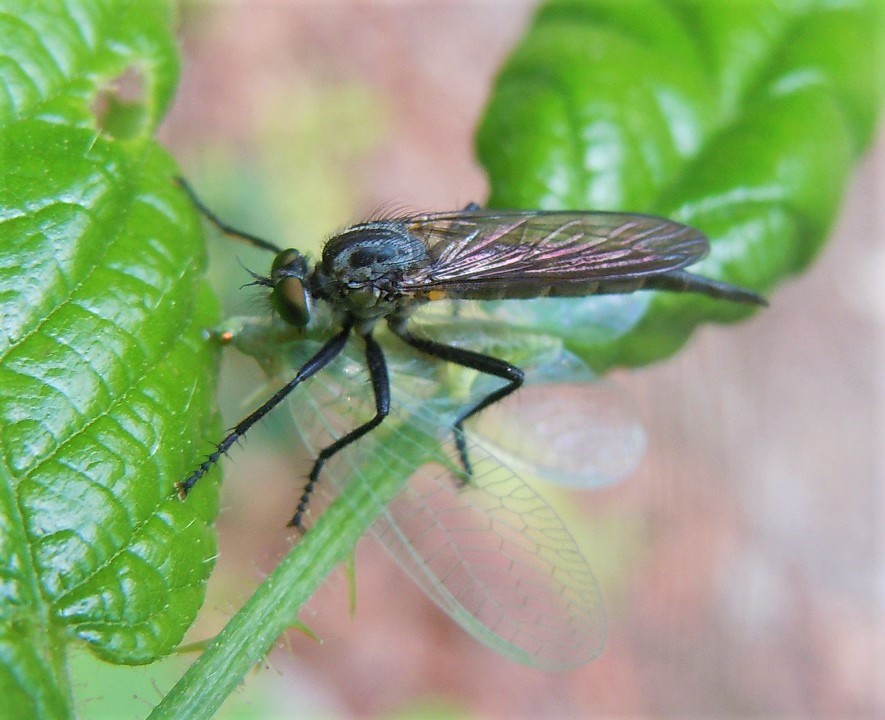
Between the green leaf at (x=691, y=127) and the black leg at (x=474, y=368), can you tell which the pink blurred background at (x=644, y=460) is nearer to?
the black leg at (x=474, y=368)

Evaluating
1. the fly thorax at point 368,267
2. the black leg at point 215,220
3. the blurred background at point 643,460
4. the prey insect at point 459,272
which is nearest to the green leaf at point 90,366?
the black leg at point 215,220

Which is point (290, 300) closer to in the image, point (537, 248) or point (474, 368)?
point (474, 368)

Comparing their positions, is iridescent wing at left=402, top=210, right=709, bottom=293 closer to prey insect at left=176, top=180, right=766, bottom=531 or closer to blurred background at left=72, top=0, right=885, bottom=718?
prey insect at left=176, top=180, right=766, bottom=531

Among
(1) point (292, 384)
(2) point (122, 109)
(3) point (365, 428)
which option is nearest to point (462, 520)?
(3) point (365, 428)

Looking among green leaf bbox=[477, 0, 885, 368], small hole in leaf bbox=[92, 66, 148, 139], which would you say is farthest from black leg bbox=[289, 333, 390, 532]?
small hole in leaf bbox=[92, 66, 148, 139]

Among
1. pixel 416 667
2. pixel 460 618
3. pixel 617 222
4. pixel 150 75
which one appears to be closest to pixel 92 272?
pixel 150 75
